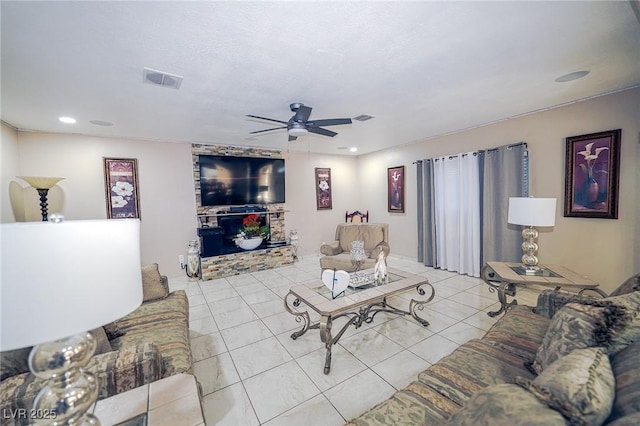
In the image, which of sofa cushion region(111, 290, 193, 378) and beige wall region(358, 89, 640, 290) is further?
beige wall region(358, 89, 640, 290)

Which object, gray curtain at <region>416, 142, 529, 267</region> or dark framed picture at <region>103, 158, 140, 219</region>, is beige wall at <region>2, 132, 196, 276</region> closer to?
dark framed picture at <region>103, 158, 140, 219</region>

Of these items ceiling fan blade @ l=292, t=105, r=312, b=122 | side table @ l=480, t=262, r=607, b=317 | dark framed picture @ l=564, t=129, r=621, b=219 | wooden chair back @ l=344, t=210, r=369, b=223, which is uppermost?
ceiling fan blade @ l=292, t=105, r=312, b=122

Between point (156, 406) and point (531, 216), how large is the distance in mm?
3664

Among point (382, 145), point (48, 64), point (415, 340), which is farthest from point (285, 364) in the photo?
point (382, 145)

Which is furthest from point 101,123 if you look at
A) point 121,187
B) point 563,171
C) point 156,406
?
point 563,171

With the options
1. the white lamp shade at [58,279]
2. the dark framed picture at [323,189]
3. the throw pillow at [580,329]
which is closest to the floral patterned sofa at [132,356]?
the white lamp shade at [58,279]

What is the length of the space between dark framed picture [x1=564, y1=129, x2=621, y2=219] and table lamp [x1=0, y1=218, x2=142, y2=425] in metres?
4.51

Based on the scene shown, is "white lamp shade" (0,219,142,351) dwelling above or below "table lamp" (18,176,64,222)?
below

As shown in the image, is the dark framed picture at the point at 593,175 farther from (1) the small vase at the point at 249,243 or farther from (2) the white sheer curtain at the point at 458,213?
(1) the small vase at the point at 249,243

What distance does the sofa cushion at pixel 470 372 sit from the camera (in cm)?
130

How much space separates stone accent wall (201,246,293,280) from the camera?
184 inches

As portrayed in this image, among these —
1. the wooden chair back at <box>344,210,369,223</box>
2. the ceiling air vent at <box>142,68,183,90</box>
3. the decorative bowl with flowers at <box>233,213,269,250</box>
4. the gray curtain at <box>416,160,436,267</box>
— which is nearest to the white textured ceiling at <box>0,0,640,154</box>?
the ceiling air vent at <box>142,68,183,90</box>

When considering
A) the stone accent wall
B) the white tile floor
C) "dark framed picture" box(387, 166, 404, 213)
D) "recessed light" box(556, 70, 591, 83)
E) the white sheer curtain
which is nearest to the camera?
the white tile floor

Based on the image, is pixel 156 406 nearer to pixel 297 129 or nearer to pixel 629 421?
pixel 629 421
